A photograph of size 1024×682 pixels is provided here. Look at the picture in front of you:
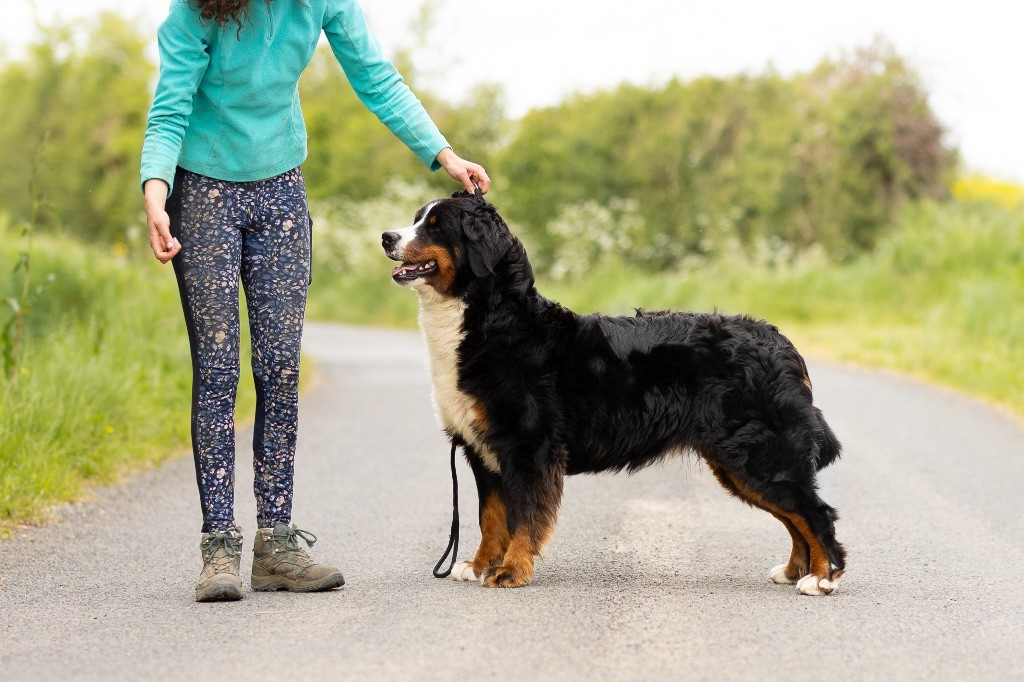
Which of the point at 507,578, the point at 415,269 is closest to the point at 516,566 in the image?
the point at 507,578

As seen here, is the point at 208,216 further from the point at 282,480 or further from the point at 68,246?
the point at 68,246

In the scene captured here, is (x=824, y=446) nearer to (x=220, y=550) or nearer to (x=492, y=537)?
(x=492, y=537)

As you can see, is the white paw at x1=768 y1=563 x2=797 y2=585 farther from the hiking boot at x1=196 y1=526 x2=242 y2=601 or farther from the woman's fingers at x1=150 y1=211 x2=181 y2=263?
the woman's fingers at x1=150 y1=211 x2=181 y2=263

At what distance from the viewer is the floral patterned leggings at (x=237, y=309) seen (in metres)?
4.48

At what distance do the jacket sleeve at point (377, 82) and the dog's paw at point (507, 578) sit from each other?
1617 millimetres

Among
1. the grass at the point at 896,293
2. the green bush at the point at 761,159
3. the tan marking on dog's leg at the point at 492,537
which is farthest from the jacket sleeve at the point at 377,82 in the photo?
the green bush at the point at 761,159

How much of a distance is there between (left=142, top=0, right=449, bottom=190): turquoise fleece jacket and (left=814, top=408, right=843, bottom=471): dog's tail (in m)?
2.26

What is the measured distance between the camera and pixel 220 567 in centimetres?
448

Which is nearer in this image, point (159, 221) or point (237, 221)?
point (159, 221)

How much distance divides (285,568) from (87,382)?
374 cm

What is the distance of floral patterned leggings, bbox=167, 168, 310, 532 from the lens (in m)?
4.48

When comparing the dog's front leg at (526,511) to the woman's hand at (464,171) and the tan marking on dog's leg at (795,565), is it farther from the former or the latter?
the woman's hand at (464,171)

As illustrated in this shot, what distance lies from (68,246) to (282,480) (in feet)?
25.8

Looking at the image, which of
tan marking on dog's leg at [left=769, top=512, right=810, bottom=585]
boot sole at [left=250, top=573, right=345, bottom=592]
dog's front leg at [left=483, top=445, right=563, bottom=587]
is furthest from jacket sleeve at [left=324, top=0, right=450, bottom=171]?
tan marking on dog's leg at [left=769, top=512, right=810, bottom=585]
